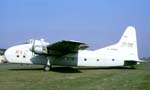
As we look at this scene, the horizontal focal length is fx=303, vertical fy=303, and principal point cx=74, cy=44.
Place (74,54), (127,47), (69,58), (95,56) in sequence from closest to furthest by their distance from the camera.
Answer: (69,58), (74,54), (95,56), (127,47)

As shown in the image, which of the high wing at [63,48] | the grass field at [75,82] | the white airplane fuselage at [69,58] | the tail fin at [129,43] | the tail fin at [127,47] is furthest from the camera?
the tail fin at [129,43]

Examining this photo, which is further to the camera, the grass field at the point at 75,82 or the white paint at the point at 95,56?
the white paint at the point at 95,56

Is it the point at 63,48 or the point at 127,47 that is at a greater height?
the point at 127,47

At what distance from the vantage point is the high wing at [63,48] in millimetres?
28081

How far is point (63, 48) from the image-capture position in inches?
1174

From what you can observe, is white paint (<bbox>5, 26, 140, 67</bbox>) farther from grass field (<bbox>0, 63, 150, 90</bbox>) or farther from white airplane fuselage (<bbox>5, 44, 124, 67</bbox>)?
grass field (<bbox>0, 63, 150, 90</bbox>)

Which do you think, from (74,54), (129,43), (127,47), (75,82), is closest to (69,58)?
(74,54)

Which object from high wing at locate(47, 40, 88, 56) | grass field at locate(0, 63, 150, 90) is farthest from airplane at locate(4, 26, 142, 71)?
grass field at locate(0, 63, 150, 90)

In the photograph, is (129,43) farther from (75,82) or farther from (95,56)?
(75,82)

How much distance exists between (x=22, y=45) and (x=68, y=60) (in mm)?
5012

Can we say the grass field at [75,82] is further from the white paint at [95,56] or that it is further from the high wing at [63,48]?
the white paint at [95,56]

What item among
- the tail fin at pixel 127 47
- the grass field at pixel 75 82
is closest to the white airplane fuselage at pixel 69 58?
the tail fin at pixel 127 47

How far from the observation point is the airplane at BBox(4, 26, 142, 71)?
29513mm

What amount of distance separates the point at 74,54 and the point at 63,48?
2419mm
